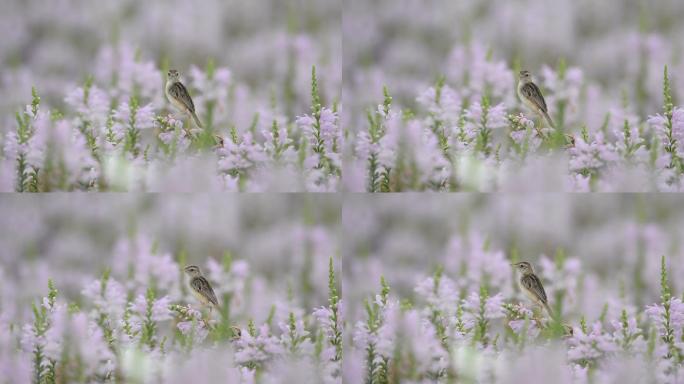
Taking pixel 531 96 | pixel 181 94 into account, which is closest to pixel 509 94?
pixel 531 96

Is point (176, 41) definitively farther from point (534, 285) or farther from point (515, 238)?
point (534, 285)

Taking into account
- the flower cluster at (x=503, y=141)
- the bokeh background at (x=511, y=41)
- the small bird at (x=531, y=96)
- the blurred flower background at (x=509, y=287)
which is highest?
the bokeh background at (x=511, y=41)

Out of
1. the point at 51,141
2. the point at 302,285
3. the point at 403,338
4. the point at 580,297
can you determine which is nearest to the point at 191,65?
the point at 51,141

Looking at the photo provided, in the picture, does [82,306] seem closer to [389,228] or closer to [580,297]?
[389,228]

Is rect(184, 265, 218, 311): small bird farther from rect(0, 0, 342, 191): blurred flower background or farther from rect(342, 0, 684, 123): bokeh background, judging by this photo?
rect(342, 0, 684, 123): bokeh background

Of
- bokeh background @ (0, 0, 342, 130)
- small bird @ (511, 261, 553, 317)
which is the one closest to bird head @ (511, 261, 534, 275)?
small bird @ (511, 261, 553, 317)

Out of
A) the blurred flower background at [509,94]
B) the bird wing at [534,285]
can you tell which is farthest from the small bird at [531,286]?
the blurred flower background at [509,94]

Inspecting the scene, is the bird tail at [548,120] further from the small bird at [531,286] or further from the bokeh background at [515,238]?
the small bird at [531,286]
